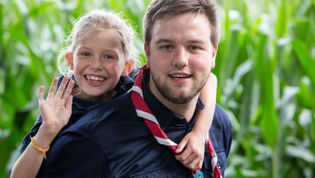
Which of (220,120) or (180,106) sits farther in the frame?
(220,120)

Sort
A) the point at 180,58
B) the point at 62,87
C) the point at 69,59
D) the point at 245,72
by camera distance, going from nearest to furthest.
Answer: the point at 180,58 → the point at 62,87 → the point at 69,59 → the point at 245,72

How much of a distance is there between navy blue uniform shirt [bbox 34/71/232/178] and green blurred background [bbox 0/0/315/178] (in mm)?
1089

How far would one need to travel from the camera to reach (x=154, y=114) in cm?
135

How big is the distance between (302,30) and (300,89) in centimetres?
34

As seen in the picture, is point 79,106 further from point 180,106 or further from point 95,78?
point 180,106

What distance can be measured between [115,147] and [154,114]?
0.10 m

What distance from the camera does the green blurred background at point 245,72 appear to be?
8.20 feet

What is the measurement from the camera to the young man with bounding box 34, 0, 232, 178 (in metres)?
1.29

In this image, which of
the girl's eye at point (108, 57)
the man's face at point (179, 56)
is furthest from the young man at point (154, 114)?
the girl's eye at point (108, 57)

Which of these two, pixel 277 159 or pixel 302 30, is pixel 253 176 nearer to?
pixel 277 159

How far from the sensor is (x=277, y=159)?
8.23 feet

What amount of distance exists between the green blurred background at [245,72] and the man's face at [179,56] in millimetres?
1104

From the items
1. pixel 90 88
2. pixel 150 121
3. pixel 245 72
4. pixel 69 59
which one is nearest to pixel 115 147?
pixel 150 121

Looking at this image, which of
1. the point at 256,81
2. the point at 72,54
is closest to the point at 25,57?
the point at 256,81
